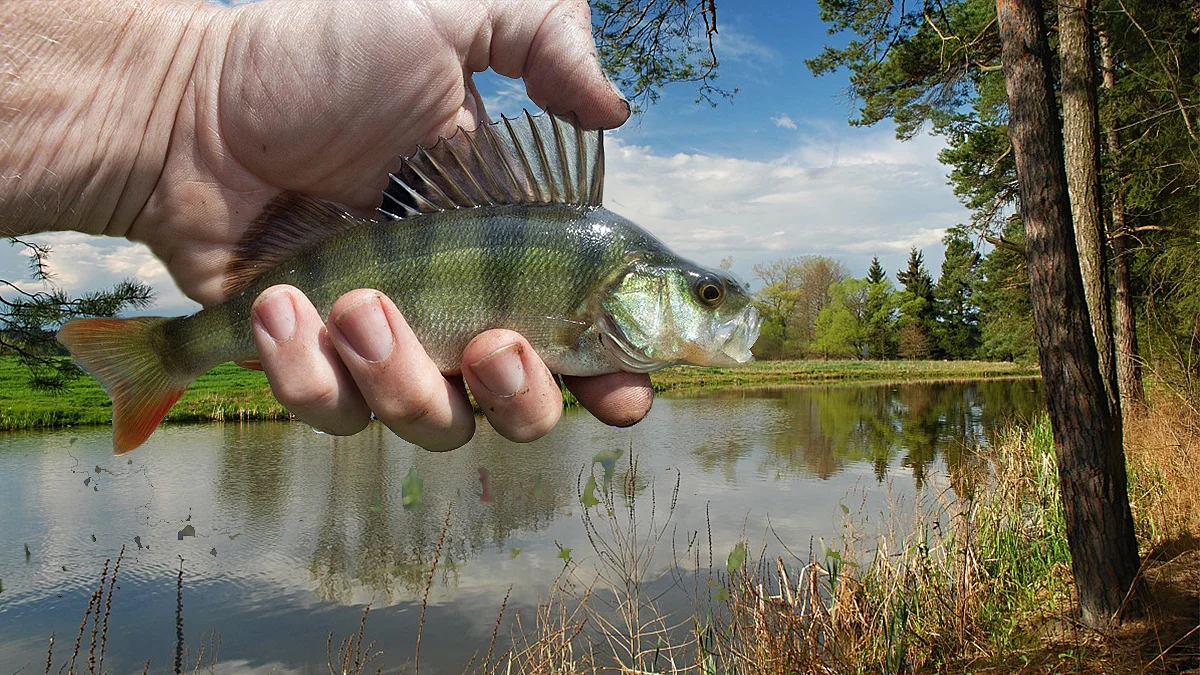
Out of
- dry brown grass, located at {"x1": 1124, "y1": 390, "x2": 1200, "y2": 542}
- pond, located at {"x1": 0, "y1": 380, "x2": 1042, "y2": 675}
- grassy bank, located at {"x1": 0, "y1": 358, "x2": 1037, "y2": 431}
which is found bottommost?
pond, located at {"x1": 0, "y1": 380, "x2": 1042, "y2": 675}

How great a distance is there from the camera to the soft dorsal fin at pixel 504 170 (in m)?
2.22

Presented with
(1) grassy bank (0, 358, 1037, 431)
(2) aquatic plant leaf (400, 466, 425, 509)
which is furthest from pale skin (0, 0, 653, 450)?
(2) aquatic plant leaf (400, 466, 425, 509)

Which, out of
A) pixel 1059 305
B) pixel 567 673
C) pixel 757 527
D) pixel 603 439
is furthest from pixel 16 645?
pixel 603 439

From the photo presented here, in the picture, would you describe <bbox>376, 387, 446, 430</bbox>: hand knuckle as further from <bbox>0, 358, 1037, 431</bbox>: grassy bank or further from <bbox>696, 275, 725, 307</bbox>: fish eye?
<bbox>0, 358, 1037, 431</bbox>: grassy bank

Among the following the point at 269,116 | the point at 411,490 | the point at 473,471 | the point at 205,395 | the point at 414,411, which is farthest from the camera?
the point at 205,395

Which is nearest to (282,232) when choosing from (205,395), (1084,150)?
(1084,150)

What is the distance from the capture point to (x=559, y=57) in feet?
8.58

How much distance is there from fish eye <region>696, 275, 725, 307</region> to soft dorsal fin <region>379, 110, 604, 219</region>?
0.41 m

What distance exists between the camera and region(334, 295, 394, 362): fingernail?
2.01 m

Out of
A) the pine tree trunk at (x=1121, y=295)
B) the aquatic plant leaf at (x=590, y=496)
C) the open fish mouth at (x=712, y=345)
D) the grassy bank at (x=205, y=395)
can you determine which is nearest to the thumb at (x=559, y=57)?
the open fish mouth at (x=712, y=345)

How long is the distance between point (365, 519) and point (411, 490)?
1.93 meters

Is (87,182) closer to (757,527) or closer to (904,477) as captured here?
(757,527)

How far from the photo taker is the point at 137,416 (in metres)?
2.22

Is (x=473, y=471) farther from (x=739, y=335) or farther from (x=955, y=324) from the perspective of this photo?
(x=955, y=324)
